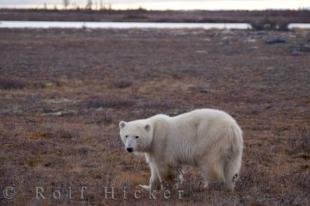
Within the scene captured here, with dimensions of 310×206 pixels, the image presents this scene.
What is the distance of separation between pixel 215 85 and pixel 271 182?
11.4 meters

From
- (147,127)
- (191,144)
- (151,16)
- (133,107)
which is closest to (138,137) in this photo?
(147,127)

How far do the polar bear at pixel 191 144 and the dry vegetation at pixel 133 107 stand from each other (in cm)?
25

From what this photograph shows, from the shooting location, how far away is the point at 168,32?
44.1m

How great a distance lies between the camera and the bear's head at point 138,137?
729cm

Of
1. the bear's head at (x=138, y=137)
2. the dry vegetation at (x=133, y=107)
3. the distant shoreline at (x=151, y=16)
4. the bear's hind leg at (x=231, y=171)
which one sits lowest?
the distant shoreline at (x=151, y=16)

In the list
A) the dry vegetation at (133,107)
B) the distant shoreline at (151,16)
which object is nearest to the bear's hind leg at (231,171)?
the dry vegetation at (133,107)

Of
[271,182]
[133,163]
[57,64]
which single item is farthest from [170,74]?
[271,182]

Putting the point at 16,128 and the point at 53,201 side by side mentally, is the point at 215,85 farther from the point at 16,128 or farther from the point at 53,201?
the point at 53,201

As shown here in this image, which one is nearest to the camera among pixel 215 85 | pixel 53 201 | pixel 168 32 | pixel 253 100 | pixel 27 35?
pixel 53 201

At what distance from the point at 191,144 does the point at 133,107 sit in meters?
7.56

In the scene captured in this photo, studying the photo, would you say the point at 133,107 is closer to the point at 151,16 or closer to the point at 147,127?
the point at 147,127

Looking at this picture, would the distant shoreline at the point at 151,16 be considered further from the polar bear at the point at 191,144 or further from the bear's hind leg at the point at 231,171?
the bear's hind leg at the point at 231,171

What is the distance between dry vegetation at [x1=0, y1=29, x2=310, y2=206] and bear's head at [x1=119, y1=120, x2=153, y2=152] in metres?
0.55

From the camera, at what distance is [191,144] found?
719cm
